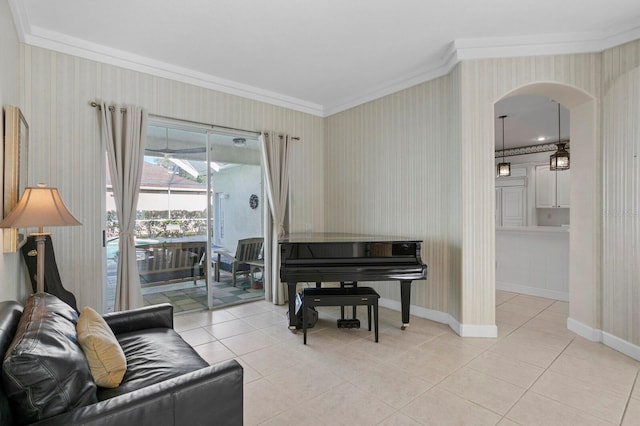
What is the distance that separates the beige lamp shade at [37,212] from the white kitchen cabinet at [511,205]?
8700mm

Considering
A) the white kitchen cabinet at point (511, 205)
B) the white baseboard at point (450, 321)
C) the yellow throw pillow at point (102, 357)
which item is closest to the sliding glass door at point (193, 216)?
the white baseboard at point (450, 321)

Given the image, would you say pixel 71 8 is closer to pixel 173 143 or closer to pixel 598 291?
pixel 173 143

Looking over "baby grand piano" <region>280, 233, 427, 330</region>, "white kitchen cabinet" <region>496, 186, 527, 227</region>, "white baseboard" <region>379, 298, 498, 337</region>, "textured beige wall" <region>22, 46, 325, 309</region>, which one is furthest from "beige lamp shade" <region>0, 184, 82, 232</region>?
"white kitchen cabinet" <region>496, 186, 527, 227</region>

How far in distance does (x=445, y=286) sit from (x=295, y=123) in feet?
10.2

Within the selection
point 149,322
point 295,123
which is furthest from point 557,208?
point 149,322

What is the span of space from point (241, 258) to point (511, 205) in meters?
6.96

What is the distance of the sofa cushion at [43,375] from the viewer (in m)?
1.13

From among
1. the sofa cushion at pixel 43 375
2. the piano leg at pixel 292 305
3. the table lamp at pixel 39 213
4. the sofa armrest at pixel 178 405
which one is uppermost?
the table lamp at pixel 39 213

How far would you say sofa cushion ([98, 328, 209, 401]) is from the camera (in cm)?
160

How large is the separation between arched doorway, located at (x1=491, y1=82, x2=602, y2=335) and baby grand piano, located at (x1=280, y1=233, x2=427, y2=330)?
1.61 meters

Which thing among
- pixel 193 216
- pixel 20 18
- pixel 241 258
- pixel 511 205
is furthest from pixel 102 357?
pixel 511 205

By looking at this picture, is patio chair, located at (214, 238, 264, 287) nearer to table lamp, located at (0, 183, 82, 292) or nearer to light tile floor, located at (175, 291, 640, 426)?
light tile floor, located at (175, 291, 640, 426)

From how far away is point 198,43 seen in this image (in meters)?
3.30

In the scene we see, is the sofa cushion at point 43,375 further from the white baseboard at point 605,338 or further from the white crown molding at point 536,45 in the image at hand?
the white baseboard at point 605,338
